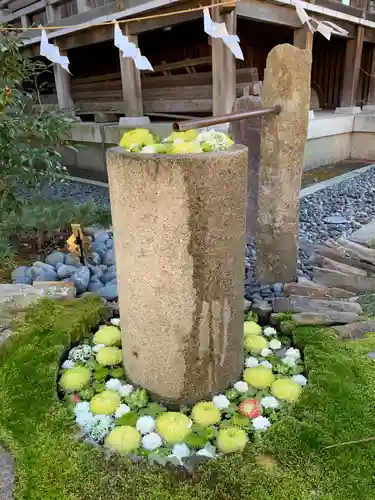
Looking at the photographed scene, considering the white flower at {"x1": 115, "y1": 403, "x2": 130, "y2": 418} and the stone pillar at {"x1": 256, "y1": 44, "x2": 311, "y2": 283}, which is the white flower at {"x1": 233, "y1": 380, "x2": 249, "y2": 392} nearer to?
the white flower at {"x1": 115, "y1": 403, "x2": 130, "y2": 418}

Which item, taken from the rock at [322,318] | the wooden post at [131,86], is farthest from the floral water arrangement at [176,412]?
the wooden post at [131,86]

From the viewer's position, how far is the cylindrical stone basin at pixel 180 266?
59.8 inches

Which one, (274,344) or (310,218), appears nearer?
(274,344)

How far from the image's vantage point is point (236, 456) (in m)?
1.44

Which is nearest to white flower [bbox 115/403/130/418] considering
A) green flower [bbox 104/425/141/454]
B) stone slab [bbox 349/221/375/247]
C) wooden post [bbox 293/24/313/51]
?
green flower [bbox 104/425/141/454]

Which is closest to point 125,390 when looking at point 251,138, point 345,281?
point 345,281

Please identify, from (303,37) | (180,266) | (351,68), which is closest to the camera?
(180,266)

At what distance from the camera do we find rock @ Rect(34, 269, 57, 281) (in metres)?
2.93

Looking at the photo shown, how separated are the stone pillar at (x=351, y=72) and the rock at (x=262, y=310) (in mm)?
6607

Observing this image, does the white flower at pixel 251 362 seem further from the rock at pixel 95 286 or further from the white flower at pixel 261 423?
the rock at pixel 95 286

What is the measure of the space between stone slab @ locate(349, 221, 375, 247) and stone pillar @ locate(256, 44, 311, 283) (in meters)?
1.09

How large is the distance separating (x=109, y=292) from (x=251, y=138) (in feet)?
6.10

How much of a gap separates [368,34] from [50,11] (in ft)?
20.5

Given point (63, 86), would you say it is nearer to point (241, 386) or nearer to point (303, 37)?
point (303, 37)
